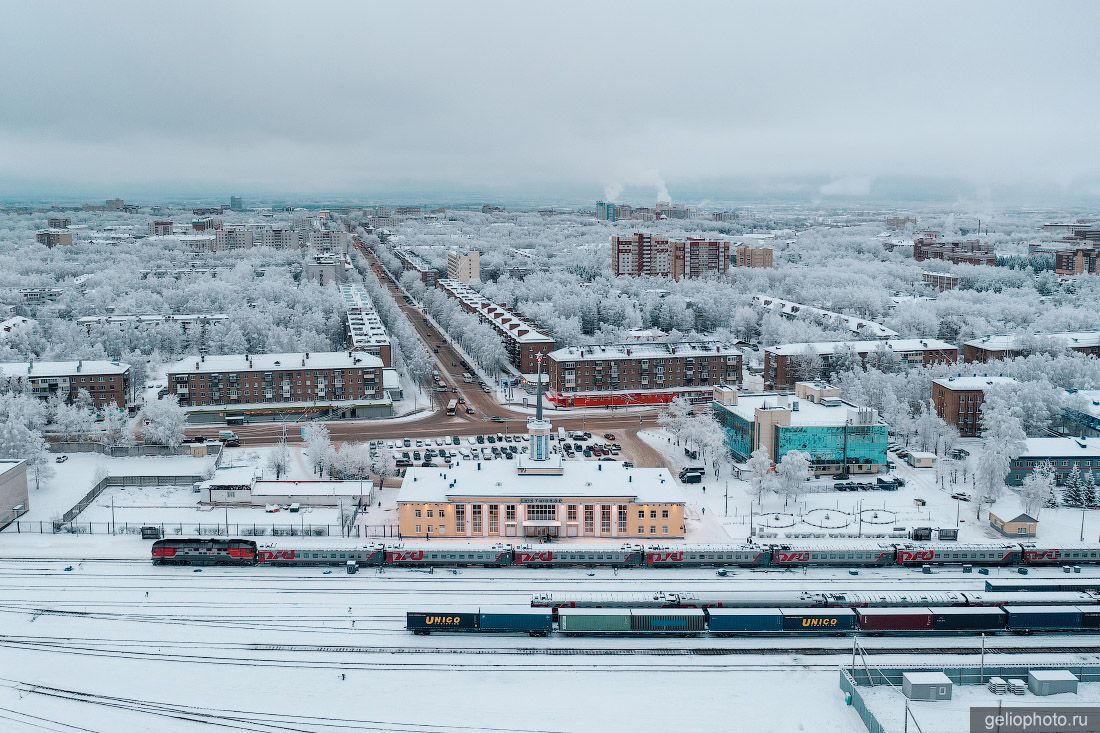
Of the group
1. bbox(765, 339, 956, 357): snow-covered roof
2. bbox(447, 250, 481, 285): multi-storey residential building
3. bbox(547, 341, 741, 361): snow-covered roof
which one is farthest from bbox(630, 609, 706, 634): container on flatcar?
bbox(447, 250, 481, 285): multi-storey residential building

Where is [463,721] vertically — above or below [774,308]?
below

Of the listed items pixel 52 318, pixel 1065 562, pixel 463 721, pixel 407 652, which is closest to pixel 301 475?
pixel 407 652

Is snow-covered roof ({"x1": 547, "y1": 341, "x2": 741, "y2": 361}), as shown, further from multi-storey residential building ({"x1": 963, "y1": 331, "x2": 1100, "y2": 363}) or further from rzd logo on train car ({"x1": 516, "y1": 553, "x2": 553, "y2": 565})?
rzd logo on train car ({"x1": 516, "y1": 553, "x2": 553, "y2": 565})

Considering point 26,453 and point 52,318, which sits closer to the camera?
point 26,453

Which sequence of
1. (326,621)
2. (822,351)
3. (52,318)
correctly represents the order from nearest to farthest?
(326,621), (822,351), (52,318)

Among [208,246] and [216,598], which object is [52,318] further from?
[208,246]

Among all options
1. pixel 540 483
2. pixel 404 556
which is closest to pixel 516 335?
pixel 540 483

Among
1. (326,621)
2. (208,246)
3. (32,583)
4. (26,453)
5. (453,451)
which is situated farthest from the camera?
(208,246)
